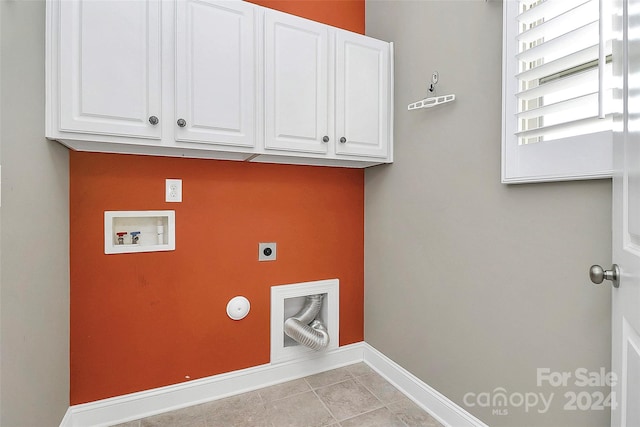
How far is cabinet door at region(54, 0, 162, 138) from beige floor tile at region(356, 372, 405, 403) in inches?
74.5

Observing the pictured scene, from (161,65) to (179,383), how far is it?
1.70 m

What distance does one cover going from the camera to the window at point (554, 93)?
1049 millimetres

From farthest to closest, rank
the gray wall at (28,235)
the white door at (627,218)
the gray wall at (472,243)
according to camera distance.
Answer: the gray wall at (472,243), the gray wall at (28,235), the white door at (627,218)

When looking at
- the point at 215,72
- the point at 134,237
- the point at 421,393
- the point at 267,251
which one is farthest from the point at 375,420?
the point at 215,72

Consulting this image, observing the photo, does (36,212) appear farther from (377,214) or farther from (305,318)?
(377,214)

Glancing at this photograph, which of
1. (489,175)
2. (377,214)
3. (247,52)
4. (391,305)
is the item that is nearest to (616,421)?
(489,175)

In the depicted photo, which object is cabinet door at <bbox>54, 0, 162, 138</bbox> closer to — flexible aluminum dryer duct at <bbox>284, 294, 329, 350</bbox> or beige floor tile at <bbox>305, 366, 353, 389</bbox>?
flexible aluminum dryer duct at <bbox>284, 294, 329, 350</bbox>

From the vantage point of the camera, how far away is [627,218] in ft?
2.60

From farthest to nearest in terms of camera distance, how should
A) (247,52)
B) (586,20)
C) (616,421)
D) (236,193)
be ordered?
(236,193) → (247,52) → (586,20) → (616,421)

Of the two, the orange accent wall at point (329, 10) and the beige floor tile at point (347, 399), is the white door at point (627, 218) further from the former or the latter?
the orange accent wall at point (329, 10)

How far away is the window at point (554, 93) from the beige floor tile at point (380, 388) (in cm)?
142

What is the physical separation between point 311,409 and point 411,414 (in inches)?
21.9

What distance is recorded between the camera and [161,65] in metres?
1.41

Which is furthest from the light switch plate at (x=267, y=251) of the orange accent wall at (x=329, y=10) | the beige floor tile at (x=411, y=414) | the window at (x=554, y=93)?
the orange accent wall at (x=329, y=10)
